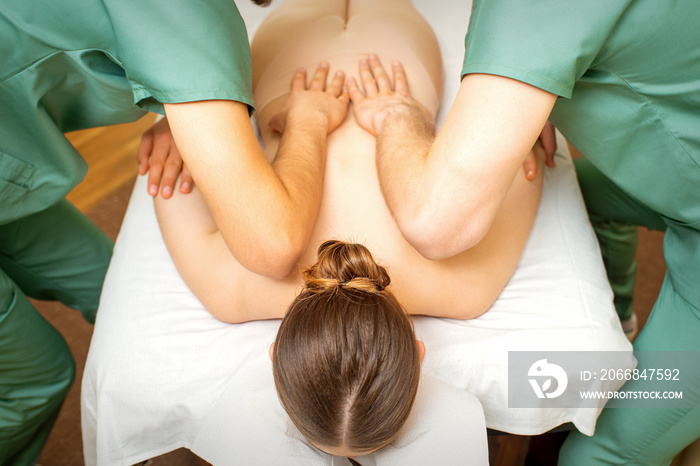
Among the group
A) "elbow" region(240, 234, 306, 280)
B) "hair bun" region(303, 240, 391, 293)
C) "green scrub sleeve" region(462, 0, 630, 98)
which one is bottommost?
"elbow" region(240, 234, 306, 280)

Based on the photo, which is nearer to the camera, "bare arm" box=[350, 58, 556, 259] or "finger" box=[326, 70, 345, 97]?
"bare arm" box=[350, 58, 556, 259]

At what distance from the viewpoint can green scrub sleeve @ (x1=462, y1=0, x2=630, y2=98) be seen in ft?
2.40

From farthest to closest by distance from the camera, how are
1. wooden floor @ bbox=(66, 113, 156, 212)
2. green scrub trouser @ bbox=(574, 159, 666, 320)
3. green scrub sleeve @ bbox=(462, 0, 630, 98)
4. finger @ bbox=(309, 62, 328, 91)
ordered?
wooden floor @ bbox=(66, 113, 156, 212) < green scrub trouser @ bbox=(574, 159, 666, 320) < finger @ bbox=(309, 62, 328, 91) < green scrub sleeve @ bbox=(462, 0, 630, 98)

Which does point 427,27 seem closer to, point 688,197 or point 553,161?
point 553,161

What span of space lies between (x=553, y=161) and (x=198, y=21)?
2.80ft

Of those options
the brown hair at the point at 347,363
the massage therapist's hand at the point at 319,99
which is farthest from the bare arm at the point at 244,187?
the massage therapist's hand at the point at 319,99

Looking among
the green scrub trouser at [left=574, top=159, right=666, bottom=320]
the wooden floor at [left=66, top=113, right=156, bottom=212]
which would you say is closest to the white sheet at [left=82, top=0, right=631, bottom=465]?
the green scrub trouser at [left=574, top=159, right=666, bottom=320]

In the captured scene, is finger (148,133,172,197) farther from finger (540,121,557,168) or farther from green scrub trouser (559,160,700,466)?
green scrub trouser (559,160,700,466)

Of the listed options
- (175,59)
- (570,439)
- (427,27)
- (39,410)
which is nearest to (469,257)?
(570,439)

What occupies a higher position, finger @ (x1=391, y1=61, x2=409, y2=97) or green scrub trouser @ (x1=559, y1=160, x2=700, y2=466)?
finger @ (x1=391, y1=61, x2=409, y2=97)

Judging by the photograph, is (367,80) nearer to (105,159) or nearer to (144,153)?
(144,153)

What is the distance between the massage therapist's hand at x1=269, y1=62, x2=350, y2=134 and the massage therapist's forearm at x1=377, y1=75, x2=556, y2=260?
0.99 ft

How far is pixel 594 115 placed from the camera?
903 mm

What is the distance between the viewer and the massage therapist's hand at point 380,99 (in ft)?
3.73
